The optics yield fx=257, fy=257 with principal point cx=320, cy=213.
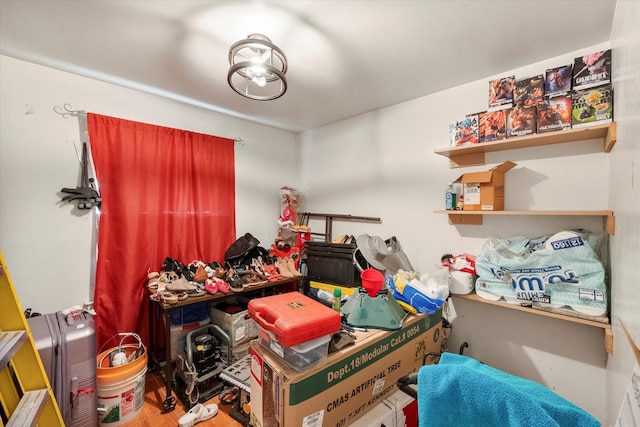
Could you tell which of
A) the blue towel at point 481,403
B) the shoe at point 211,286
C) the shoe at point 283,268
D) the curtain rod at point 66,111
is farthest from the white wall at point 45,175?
the blue towel at point 481,403

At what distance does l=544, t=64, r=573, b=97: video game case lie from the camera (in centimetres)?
149

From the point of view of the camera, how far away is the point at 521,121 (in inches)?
65.2

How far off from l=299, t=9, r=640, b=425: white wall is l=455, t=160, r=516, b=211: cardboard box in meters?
0.13

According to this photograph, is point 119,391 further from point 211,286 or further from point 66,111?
point 66,111

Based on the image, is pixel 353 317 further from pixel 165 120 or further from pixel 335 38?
pixel 165 120

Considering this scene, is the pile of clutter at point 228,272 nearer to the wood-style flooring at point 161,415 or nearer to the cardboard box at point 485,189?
the wood-style flooring at point 161,415

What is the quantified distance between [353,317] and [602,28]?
7.26 feet

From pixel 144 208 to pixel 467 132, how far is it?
278 centimetres

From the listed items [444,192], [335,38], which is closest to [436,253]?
[444,192]

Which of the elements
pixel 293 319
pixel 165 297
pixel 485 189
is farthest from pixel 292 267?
pixel 485 189

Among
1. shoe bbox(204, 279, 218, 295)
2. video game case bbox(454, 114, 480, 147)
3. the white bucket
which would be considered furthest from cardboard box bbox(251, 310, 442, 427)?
video game case bbox(454, 114, 480, 147)

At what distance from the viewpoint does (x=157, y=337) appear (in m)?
2.44

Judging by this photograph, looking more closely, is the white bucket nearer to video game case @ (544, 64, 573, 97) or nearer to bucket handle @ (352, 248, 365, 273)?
bucket handle @ (352, 248, 365, 273)

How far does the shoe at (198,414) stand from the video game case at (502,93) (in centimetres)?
294
